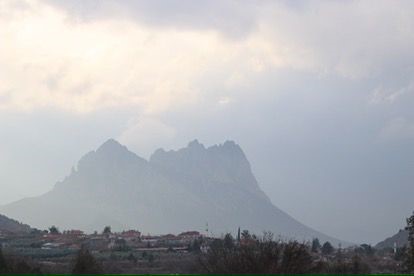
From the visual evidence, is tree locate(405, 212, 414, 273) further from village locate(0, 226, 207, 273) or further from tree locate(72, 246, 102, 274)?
village locate(0, 226, 207, 273)

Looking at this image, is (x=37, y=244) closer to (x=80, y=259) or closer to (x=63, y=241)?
(x=63, y=241)

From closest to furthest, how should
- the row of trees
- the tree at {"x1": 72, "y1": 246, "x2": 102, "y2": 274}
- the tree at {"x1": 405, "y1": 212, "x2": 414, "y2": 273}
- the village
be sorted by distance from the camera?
1. the row of trees
2. the tree at {"x1": 405, "y1": 212, "x2": 414, "y2": 273}
3. the tree at {"x1": 72, "y1": 246, "x2": 102, "y2": 274}
4. the village

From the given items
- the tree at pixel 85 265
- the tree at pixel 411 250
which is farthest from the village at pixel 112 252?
the tree at pixel 411 250

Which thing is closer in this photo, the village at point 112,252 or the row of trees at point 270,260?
the row of trees at point 270,260

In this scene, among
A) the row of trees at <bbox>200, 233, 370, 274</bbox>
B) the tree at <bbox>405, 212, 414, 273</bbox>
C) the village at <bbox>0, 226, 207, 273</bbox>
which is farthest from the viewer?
the village at <bbox>0, 226, 207, 273</bbox>

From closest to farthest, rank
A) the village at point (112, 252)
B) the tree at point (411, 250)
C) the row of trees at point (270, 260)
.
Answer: the row of trees at point (270, 260) < the tree at point (411, 250) < the village at point (112, 252)

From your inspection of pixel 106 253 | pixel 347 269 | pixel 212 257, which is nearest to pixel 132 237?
pixel 106 253

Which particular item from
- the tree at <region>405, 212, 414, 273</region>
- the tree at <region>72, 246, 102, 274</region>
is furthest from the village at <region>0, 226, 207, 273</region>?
the tree at <region>405, 212, 414, 273</region>

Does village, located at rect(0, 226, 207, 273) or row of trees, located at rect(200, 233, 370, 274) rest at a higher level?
village, located at rect(0, 226, 207, 273)

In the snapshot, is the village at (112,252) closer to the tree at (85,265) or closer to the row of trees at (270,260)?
the tree at (85,265)

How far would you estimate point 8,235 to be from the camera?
542ft

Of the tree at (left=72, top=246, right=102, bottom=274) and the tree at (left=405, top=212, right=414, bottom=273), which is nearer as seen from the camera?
the tree at (left=405, top=212, right=414, bottom=273)

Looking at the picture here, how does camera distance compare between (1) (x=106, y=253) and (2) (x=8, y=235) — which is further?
(2) (x=8, y=235)

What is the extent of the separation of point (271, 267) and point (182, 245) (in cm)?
11402
